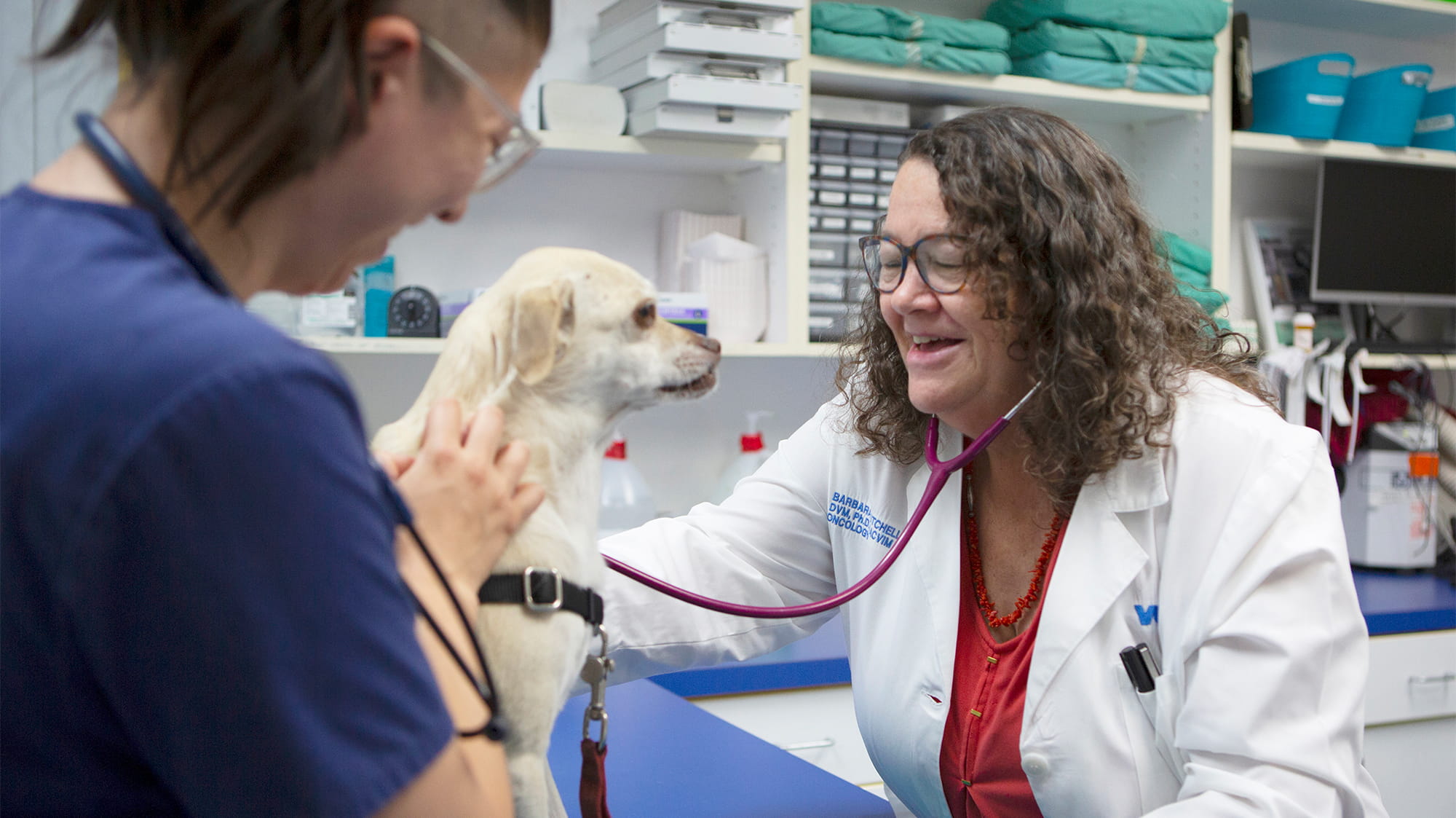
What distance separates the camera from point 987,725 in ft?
3.62

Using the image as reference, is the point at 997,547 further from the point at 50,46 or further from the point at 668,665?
the point at 50,46

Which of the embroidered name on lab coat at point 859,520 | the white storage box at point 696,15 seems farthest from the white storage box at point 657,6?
the embroidered name on lab coat at point 859,520

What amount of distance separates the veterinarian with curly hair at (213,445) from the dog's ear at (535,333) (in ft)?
0.96

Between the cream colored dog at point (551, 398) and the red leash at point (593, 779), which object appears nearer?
the cream colored dog at point (551, 398)

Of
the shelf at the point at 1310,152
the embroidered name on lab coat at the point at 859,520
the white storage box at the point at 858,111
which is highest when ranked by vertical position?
the white storage box at the point at 858,111

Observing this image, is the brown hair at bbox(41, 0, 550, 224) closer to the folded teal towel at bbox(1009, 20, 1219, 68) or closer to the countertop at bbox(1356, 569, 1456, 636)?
the countertop at bbox(1356, 569, 1456, 636)

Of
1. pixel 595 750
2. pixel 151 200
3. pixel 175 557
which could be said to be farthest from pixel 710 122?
pixel 175 557

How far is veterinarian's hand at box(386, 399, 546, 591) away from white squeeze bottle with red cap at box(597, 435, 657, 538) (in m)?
1.46

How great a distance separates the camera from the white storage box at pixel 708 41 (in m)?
1.97

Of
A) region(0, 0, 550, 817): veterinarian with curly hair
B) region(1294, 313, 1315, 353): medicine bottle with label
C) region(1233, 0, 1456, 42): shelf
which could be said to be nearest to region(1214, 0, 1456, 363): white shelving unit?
region(1233, 0, 1456, 42): shelf

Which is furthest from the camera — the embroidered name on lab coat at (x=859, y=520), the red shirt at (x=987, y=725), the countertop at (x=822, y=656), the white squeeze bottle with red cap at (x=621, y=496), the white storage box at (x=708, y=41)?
the white squeeze bottle with red cap at (x=621, y=496)

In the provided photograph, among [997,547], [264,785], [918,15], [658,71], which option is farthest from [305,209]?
[918,15]

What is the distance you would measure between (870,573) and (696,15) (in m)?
1.27

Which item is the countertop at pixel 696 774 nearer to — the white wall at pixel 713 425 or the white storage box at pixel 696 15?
the white wall at pixel 713 425
